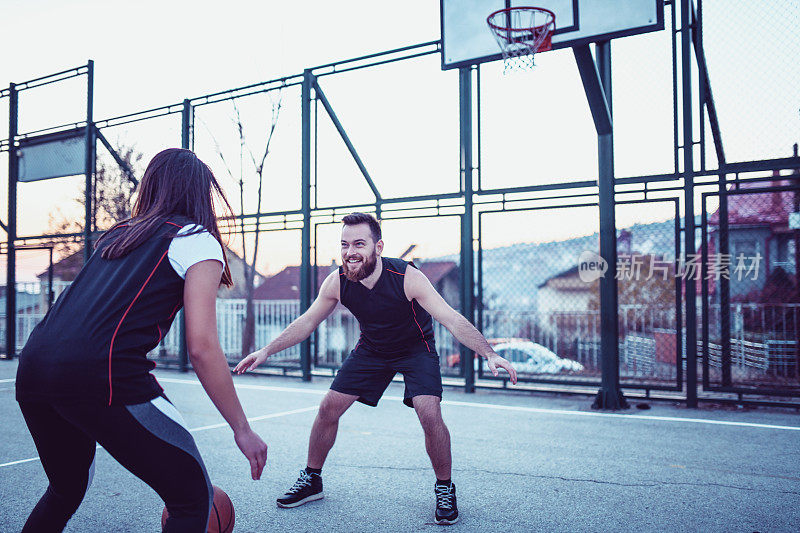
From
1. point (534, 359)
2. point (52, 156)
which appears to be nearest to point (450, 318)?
point (534, 359)

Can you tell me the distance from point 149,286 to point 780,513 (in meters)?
3.58

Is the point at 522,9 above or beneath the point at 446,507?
above

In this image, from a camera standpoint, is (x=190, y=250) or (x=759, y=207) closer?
(x=190, y=250)

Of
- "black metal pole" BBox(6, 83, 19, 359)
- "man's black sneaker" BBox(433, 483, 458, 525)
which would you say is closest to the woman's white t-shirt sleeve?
"man's black sneaker" BBox(433, 483, 458, 525)

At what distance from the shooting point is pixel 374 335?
12.8ft

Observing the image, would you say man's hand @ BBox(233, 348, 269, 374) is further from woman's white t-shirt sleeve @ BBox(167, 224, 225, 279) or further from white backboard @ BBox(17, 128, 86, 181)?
white backboard @ BBox(17, 128, 86, 181)

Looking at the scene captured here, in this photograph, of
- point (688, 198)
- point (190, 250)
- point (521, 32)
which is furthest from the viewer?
point (688, 198)

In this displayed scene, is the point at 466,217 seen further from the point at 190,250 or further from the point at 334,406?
the point at 190,250

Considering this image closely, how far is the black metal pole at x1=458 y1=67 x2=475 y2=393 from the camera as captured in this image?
8.66m

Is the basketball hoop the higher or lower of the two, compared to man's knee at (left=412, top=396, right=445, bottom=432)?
higher

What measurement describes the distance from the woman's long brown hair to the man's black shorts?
5.90 feet

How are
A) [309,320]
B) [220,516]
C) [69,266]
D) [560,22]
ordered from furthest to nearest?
[69,266], [560,22], [309,320], [220,516]

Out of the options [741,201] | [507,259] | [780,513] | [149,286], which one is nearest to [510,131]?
[507,259]

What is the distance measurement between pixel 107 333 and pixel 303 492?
2.24 meters
